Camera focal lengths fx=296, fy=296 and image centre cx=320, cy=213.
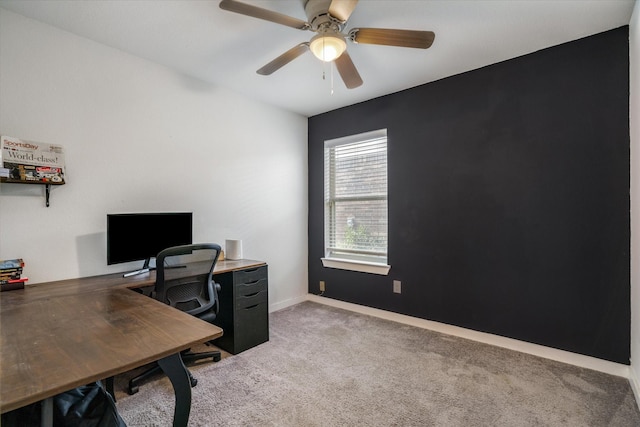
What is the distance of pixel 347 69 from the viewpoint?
2.17 m

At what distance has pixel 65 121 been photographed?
215 centimetres

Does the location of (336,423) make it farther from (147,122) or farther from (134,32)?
(134,32)

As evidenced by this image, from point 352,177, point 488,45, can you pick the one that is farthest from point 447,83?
point 352,177

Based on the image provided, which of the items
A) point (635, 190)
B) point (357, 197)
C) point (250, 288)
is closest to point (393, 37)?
point (635, 190)

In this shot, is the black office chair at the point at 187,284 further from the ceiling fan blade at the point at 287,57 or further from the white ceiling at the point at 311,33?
the white ceiling at the point at 311,33

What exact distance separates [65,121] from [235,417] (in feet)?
7.68

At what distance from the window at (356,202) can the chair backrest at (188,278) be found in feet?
6.08

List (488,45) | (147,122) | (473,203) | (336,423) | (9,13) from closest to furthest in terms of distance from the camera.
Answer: (336,423) → (9,13) → (488,45) → (147,122) → (473,203)

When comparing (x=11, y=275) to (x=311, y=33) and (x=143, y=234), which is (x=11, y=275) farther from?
(x=311, y=33)

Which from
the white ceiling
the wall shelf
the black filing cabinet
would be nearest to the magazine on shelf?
the wall shelf

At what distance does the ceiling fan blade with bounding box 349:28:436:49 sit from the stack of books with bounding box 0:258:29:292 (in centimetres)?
253

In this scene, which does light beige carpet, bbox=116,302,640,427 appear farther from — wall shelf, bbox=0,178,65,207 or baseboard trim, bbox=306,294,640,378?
wall shelf, bbox=0,178,65,207

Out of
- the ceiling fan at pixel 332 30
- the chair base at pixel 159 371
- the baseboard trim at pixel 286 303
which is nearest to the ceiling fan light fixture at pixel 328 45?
the ceiling fan at pixel 332 30

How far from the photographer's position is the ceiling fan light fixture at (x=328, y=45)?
6.01 feet
